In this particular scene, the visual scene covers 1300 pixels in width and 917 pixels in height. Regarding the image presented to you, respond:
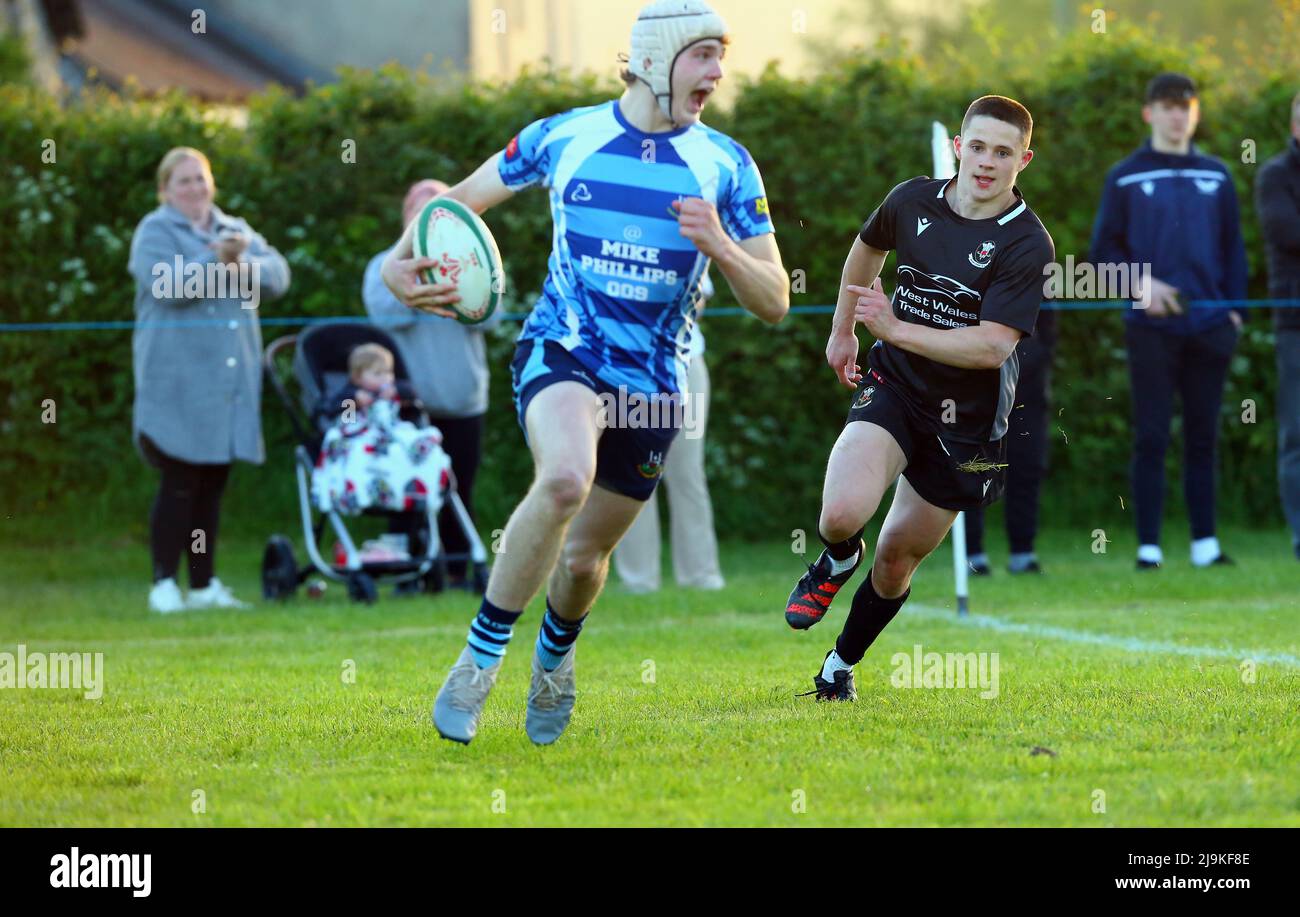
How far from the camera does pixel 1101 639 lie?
8109 millimetres

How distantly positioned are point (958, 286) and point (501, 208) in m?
7.67

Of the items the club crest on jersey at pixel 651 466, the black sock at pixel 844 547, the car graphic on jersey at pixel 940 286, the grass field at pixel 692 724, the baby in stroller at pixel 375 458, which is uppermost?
the car graphic on jersey at pixel 940 286

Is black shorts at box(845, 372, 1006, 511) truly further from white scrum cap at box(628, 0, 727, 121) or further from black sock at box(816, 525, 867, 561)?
white scrum cap at box(628, 0, 727, 121)

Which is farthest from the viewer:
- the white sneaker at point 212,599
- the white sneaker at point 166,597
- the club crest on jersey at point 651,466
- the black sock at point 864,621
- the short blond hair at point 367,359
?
the short blond hair at point 367,359

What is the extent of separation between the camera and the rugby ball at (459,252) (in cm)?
577

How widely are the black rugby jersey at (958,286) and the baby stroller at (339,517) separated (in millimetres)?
4860

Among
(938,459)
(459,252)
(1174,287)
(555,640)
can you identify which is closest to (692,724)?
(555,640)

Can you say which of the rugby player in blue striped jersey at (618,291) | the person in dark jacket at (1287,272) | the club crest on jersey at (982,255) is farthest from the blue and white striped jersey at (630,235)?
the person in dark jacket at (1287,272)

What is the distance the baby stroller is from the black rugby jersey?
4860 millimetres

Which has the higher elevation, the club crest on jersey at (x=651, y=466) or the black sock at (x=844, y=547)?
the club crest on jersey at (x=651, y=466)

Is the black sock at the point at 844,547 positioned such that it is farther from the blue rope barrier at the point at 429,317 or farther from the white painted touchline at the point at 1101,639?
the blue rope barrier at the point at 429,317

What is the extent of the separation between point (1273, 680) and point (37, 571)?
8954 mm

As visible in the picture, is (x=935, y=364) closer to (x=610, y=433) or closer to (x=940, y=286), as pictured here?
(x=940, y=286)
